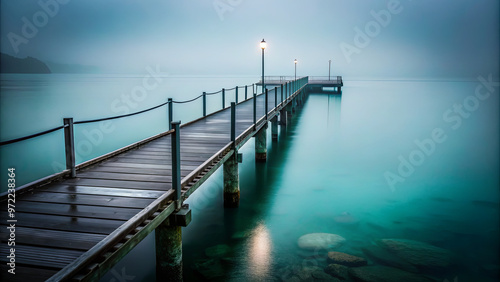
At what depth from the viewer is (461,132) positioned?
24516 mm

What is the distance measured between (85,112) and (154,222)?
32846 millimetres

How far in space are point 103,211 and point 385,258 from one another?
5.16 meters

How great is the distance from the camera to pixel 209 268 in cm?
648

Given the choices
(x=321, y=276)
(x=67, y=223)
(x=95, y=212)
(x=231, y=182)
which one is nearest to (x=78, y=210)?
(x=95, y=212)

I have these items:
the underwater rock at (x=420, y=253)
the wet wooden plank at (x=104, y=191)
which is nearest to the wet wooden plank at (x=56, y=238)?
the wet wooden plank at (x=104, y=191)

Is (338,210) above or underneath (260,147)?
underneath

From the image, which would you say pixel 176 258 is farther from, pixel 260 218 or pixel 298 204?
pixel 298 204

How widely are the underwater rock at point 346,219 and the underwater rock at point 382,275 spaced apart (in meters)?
2.33

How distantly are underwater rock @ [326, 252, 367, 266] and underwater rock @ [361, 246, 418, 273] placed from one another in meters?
0.35

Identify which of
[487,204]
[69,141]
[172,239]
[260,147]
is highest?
[69,141]

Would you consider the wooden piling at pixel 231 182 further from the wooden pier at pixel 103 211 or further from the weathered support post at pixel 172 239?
the weathered support post at pixel 172 239

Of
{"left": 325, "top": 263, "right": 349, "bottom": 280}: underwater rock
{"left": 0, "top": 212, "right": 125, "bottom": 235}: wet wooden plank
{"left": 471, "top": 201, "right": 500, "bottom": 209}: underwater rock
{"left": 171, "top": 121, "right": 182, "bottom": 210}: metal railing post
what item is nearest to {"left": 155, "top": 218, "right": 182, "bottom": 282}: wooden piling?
{"left": 171, "top": 121, "right": 182, "bottom": 210}: metal railing post

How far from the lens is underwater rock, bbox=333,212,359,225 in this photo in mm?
8852

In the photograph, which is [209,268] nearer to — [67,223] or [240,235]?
[240,235]
